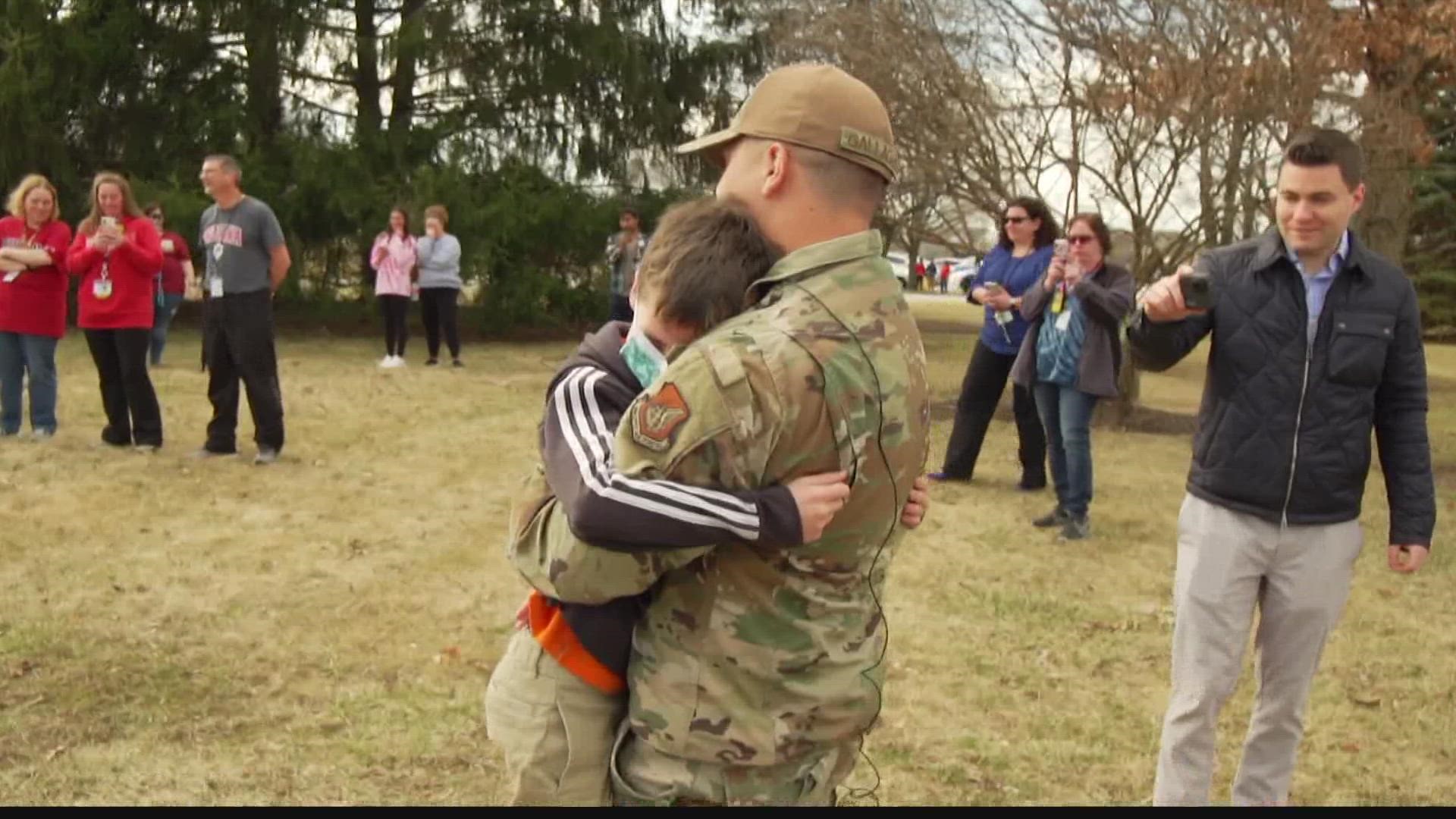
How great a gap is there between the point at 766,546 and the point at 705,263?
0.43 meters

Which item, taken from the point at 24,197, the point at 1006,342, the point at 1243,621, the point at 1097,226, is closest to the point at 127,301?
the point at 24,197

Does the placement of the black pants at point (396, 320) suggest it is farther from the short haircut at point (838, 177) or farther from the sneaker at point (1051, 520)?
the short haircut at point (838, 177)

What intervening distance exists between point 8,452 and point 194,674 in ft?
15.4

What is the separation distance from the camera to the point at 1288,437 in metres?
3.49

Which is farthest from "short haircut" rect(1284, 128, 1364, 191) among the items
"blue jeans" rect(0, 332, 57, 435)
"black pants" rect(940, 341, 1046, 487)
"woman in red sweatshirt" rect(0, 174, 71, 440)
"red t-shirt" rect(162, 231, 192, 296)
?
"red t-shirt" rect(162, 231, 192, 296)

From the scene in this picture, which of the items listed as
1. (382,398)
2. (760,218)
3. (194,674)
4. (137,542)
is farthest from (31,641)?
(382,398)

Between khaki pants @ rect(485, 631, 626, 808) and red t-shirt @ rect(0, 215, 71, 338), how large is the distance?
8.11 meters

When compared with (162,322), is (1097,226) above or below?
above

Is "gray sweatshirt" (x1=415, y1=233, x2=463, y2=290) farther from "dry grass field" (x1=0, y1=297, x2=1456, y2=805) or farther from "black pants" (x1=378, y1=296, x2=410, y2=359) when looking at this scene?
"dry grass field" (x1=0, y1=297, x2=1456, y2=805)

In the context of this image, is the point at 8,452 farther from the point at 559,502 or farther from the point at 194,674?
the point at 559,502

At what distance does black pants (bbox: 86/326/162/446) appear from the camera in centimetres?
877

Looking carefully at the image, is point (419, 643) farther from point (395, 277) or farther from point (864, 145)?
point (395, 277)

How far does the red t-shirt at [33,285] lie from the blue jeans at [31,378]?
11 centimetres

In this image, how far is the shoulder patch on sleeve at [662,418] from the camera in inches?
72.9
